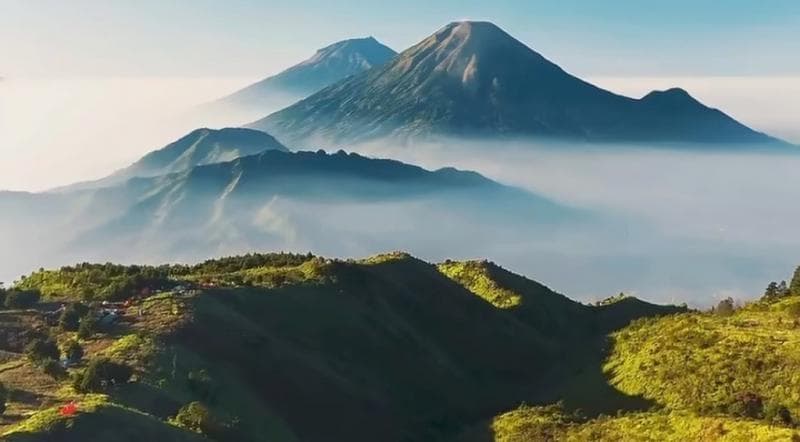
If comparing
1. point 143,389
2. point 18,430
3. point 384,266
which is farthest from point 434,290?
point 18,430

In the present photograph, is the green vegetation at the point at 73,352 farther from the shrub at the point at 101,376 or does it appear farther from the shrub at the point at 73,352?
the shrub at the point at 101,376

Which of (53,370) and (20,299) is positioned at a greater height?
Result: (20,299)

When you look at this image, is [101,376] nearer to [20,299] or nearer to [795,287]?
[20,299]

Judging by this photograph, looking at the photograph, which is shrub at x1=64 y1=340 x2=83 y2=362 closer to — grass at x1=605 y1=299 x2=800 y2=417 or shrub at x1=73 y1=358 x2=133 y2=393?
shrub at x1=73 y1=358 x2=133 y2=393

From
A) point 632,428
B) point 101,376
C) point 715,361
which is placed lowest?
point 632,428

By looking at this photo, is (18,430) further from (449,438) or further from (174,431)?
(449,438)

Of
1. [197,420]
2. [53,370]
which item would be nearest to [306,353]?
[53,370]

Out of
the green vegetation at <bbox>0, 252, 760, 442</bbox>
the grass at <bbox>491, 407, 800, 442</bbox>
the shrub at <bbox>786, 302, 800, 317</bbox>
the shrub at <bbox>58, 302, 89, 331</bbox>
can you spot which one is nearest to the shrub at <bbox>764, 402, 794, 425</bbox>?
the green vegetation at <bbox>0, 252, 760, 442</bbox>

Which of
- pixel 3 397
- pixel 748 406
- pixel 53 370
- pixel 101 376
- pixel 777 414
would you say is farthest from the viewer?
pixel 748 406
